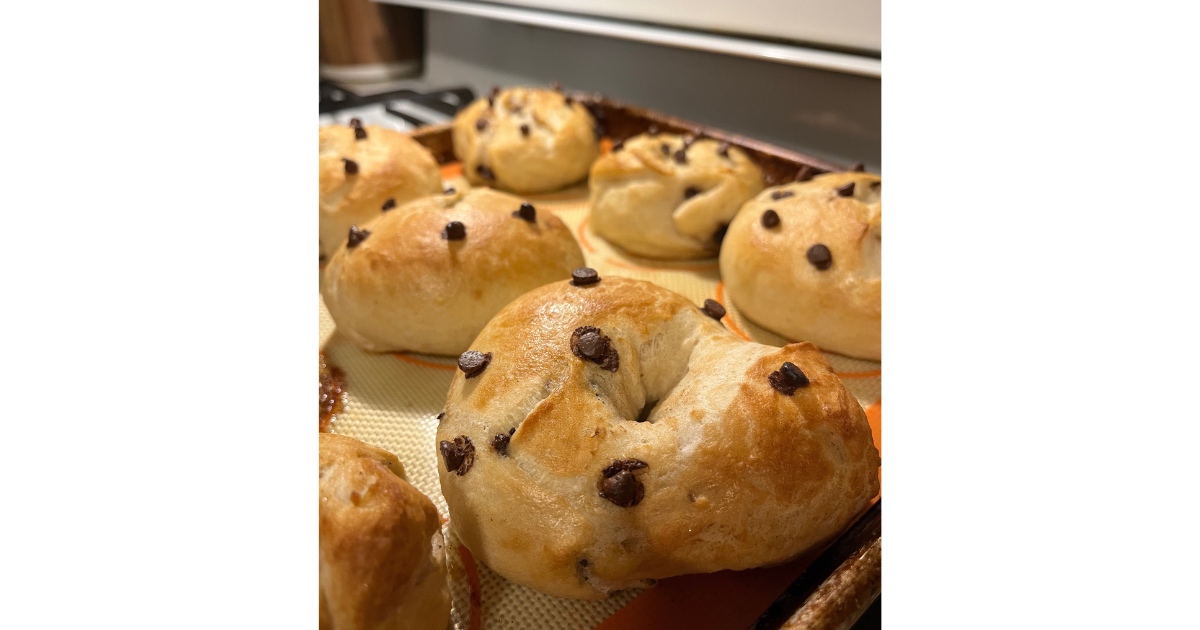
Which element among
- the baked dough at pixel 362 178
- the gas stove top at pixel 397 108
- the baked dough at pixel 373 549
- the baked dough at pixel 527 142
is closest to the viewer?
the baked dough at pixel 373 549

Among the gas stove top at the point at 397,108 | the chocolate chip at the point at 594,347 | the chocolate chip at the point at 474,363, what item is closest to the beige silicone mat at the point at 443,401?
the chocolate chip at the point at 474,363

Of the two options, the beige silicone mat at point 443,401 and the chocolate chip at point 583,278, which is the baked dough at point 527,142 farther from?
the chocolate chip at point 583,278

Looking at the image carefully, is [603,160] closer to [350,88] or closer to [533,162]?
[533,162]

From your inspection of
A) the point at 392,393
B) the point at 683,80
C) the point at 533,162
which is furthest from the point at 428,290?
the point at 683,80

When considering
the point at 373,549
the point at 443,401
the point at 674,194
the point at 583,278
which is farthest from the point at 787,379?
the point at 674,194

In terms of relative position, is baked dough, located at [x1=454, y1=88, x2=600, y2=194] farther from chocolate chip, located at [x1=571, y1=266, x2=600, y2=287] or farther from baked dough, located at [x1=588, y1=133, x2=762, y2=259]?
chocolate chip, located at [x1=571, y1=266, x2=600, y2=287]
